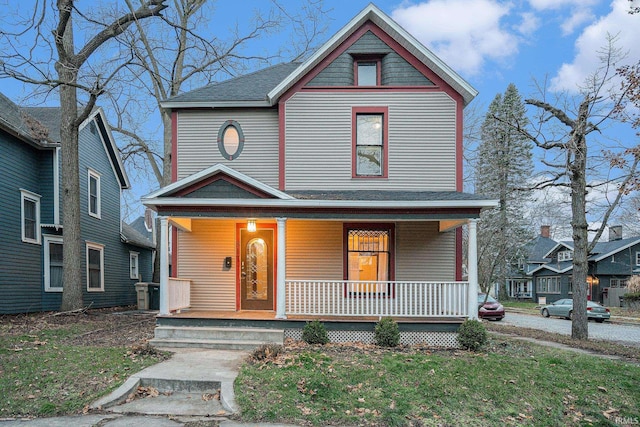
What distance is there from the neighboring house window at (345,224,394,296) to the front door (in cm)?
→ 206

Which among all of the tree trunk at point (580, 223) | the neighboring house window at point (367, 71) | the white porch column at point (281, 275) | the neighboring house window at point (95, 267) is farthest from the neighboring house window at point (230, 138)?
the tree trunk at point (580, 223)

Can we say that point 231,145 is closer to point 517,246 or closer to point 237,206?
point 237,206

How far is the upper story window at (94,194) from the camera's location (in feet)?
51.5

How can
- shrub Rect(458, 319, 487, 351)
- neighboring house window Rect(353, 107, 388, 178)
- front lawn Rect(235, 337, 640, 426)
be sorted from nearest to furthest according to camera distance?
front lawn Rect(235, 337, 640, 426)
shrub Rect(458, 319, 487, 351)
neighboring house window Rect(353, 107, 388, 178)

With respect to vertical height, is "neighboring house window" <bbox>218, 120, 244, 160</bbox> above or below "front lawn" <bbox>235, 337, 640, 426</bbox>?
above

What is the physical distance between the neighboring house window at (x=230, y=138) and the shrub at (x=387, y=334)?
5593mm

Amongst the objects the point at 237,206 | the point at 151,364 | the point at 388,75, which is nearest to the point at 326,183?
the point at 237,206

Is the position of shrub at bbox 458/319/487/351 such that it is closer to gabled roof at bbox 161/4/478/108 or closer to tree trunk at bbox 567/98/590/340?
tree trunk at bbox 567/98/590/340

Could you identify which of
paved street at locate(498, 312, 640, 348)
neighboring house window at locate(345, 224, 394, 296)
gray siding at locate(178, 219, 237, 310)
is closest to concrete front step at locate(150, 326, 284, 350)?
gray siding at locate(178, 219, 237, 310)

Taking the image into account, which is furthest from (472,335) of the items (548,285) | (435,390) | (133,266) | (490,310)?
(548,285)

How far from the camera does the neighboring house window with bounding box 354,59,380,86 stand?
1046 centimetres

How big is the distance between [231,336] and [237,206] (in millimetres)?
2681

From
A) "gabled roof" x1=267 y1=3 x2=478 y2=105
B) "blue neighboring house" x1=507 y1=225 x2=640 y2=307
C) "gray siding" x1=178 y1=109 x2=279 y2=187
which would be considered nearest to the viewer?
"gabled roof" x1=267 y1=3 x2=478 y2=105

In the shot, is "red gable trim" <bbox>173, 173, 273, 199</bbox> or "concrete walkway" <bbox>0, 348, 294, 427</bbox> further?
"red gable trim" <bbox>173, 173, 273, 199</bbox>
